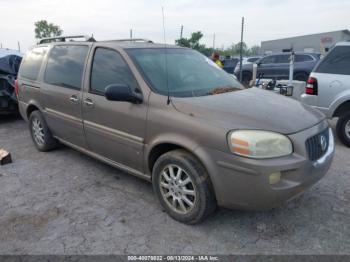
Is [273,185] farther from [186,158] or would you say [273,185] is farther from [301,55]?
[301,55]

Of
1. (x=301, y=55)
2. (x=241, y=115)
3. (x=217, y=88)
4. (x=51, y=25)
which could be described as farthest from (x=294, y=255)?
(x=51, y=25)

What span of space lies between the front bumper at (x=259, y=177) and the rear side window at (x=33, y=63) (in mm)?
3481

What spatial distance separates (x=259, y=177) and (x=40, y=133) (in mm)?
3830

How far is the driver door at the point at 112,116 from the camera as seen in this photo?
128 inches

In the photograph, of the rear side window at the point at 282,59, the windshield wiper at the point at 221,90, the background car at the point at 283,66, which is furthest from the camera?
the rear side window at the point at 282,59

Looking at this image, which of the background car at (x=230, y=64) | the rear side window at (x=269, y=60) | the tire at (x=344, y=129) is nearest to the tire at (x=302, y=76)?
the rear side window at (x=269, y=60)

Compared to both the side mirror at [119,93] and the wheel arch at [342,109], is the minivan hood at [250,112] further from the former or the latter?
the wheel arch at [342,109]

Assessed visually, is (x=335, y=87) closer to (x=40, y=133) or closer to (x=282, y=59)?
(x=40, y=133)

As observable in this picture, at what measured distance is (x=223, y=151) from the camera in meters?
2.54

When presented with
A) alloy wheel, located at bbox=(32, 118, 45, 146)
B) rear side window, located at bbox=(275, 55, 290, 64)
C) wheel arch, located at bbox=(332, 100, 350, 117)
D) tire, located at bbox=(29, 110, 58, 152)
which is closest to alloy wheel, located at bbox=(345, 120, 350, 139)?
wheel arch, located at bbox=(332, 100, 350, 117)

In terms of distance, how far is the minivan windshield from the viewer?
323 cm

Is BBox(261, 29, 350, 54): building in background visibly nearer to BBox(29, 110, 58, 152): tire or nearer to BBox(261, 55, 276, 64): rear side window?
BBox(261, 55, 276, 64): rear side window

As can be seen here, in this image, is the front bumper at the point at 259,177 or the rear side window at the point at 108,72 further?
the rear side window at the point at 108,72

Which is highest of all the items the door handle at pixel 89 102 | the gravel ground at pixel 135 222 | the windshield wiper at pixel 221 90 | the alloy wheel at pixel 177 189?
the windshield wiper at pixel 221 90
